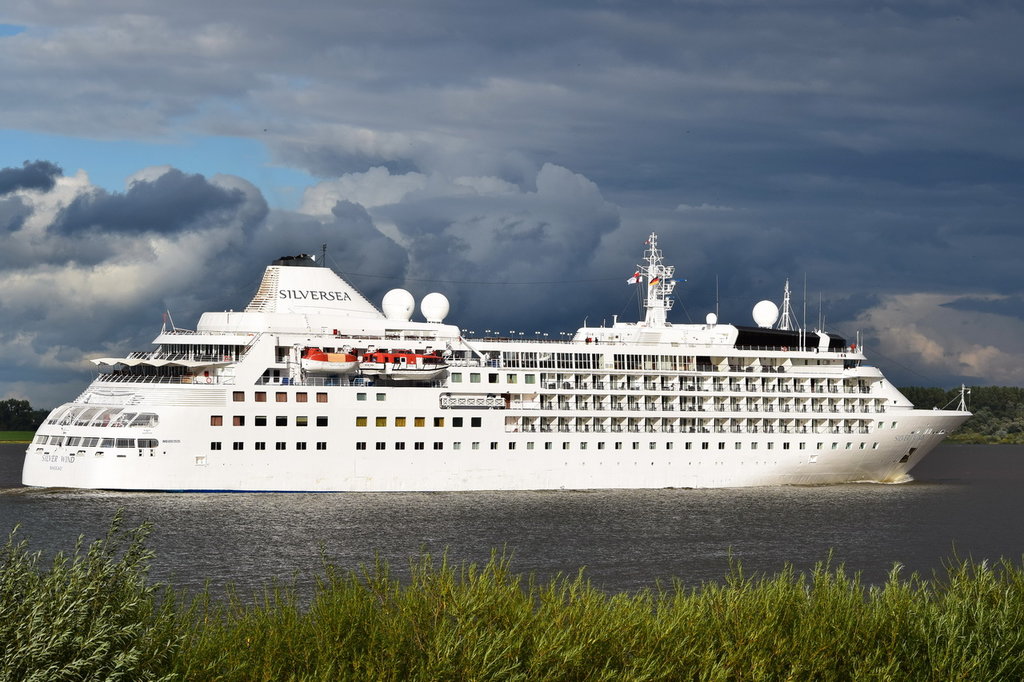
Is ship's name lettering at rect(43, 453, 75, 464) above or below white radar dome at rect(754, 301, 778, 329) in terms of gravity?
below

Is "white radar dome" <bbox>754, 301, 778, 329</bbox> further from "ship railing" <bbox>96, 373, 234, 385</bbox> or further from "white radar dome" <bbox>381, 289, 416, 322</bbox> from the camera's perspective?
"ship railing" <bbox>96, 373, 234, 385</bbox>

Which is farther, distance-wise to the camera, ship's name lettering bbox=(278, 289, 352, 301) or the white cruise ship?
ship's name lettering bbox=(278, 289, 352, 301)

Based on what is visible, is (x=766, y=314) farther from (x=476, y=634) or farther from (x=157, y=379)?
(x=476, y=634)

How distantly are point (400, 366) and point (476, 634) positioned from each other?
3649cm

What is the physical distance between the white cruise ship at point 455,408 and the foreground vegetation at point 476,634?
105 ft

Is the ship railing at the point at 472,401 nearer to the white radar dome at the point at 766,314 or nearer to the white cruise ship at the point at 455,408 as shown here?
the white cruise ship at the point at 455,408

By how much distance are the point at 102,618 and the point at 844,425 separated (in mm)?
49716

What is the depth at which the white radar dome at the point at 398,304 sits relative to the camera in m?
62.0

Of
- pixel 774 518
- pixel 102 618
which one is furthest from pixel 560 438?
pixel 102 618

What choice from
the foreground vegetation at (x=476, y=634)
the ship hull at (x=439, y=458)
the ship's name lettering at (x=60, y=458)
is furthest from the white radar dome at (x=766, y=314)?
the foreground vegetation at (x=476, y=634)

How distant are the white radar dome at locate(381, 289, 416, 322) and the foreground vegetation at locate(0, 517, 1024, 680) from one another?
132ft

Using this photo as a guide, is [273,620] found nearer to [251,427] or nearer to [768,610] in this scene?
[768,610]

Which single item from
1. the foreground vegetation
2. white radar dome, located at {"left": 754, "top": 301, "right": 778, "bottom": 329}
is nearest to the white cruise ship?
white radar dome, located at {"left": 754, "top": 301, "right": 778, "bottom": 329}

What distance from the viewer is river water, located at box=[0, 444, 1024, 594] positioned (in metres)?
36.4
